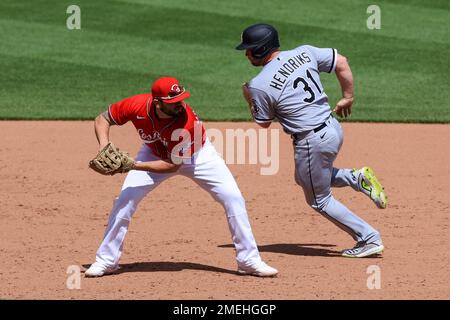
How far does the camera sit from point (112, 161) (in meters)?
7.85

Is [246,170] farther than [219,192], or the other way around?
[246,170]

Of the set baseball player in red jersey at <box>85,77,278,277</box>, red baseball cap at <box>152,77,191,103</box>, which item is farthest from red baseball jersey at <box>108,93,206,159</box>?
red baseball cap at <box>152,77,191,103</box>

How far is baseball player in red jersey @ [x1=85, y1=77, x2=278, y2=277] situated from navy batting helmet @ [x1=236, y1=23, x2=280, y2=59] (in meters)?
0.78

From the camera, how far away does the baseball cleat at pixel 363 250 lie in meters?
8.79

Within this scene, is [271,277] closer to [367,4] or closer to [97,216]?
[97,216]

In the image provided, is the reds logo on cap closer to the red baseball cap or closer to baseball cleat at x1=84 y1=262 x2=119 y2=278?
the red baseball cap

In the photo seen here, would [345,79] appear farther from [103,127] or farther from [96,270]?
[96,270]

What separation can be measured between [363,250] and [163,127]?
2.12 m

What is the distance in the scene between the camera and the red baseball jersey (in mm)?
7973

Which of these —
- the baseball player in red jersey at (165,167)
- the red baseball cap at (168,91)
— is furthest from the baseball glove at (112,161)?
the red baseball cap at (168,91)

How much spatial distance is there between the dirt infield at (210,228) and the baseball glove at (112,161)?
94cm

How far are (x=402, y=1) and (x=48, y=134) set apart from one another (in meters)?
9.06

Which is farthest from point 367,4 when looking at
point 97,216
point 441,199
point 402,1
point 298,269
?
point 298,269

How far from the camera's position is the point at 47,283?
8.11m
